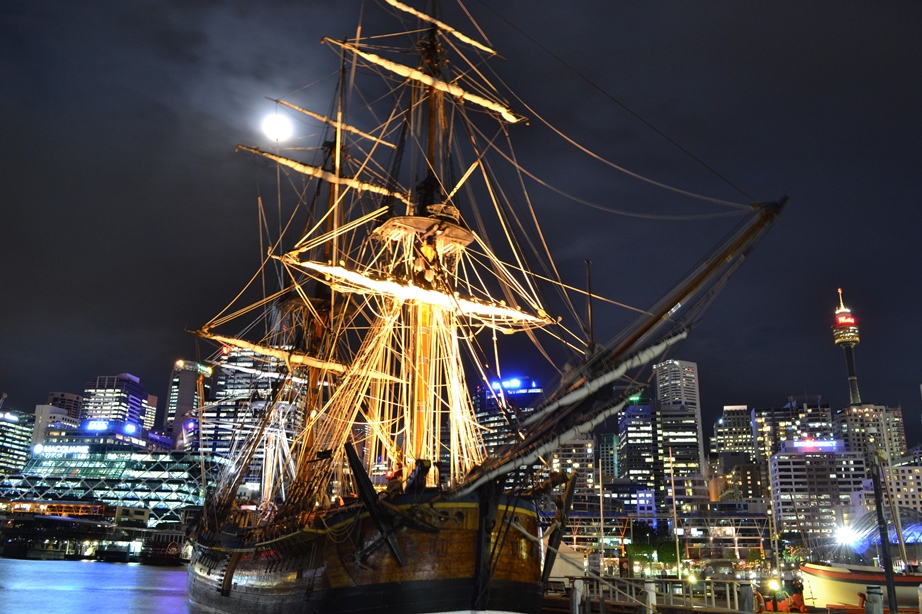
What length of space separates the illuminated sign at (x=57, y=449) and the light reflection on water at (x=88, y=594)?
274ft

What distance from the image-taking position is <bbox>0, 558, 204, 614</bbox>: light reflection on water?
36.9 metres

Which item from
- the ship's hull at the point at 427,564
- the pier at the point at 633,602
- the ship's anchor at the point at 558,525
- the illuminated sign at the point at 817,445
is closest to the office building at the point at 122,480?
the pier at the point at 633,602

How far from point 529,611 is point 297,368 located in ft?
94.3

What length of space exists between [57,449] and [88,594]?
380 feet

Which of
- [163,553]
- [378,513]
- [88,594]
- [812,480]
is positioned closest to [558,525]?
[378,513]

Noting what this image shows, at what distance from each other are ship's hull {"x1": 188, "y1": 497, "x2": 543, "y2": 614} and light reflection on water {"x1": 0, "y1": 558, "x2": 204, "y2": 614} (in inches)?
741

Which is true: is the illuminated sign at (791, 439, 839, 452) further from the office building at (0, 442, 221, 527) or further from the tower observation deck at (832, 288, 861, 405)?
the office building at (0, 442, 221, 527)

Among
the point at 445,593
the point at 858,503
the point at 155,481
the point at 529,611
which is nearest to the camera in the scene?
the point at 445,593

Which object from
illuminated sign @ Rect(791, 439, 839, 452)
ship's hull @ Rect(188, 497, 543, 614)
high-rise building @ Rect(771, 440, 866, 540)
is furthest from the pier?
illuminated sign @ Rect(791, 439, 839, 452)

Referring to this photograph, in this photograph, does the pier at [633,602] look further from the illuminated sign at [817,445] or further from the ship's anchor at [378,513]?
the illuminated sign at [817,445]

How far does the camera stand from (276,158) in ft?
152

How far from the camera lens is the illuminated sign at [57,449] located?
472 feet

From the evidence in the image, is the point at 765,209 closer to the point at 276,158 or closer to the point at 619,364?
the point at 619,364

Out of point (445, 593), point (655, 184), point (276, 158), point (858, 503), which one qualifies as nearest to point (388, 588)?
point (445, 593)
